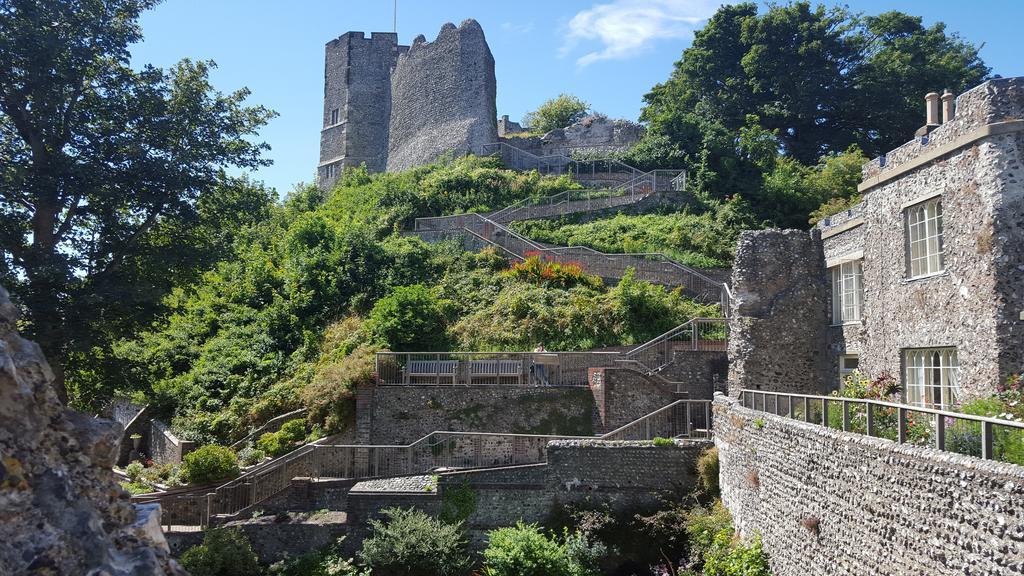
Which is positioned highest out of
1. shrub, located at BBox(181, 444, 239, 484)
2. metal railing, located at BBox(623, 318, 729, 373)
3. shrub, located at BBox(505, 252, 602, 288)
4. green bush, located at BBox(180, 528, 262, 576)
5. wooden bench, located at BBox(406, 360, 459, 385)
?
shrub, located at BBox(505, 252, 602, 288)

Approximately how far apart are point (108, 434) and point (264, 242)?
1138 inches

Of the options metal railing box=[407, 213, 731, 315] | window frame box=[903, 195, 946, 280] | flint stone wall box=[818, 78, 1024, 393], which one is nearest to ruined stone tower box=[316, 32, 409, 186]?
metal railing box=[407, 213, 731, 315]

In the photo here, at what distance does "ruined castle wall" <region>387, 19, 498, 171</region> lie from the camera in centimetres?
4672

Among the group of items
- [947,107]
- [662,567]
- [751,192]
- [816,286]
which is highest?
[751,192]

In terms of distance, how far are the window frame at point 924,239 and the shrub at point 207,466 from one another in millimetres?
15051

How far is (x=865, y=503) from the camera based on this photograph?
989cm

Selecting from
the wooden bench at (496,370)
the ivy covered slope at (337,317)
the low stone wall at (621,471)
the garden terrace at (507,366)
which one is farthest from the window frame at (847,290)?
the wooden bench at (496,370)

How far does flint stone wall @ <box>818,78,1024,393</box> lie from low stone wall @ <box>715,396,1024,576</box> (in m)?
3.18

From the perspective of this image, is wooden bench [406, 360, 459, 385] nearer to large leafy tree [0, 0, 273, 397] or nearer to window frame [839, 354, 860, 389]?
large leafy tree [0, 0, 273, 397]

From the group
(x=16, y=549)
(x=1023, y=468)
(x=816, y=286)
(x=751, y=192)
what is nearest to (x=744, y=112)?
(x=751, y=192)

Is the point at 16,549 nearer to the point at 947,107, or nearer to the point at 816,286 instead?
the point at 947,107

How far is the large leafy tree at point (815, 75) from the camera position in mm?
42344

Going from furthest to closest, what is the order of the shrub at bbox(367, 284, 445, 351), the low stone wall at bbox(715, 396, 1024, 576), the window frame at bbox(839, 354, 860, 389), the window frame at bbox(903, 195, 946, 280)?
the shrub at bbox(367, 284, 445, 351) < the window frame at bbox(839, 354, 860, 389) < the window frame at bbox(903, 195, 946, 280) < the low stone wall at bbox(715, 396, 1024, 576)

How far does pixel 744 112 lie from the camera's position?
1748 inches
